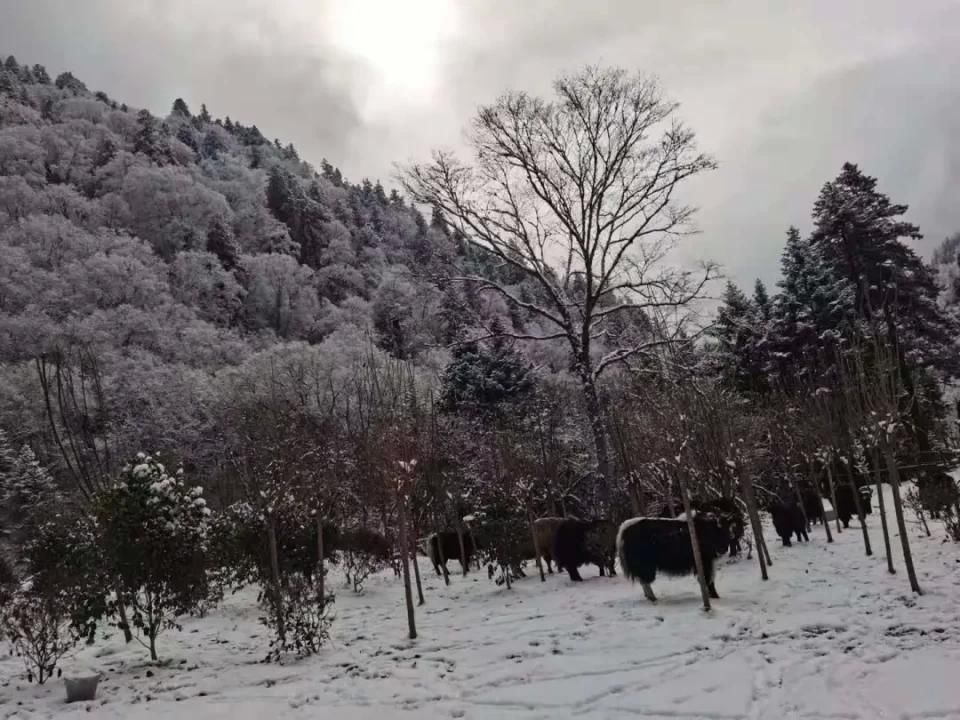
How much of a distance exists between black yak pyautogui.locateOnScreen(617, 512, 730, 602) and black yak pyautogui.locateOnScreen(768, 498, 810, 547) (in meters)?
6.06

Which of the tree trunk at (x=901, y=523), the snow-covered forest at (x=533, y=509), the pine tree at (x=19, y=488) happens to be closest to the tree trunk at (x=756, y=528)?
the snow-covered forest at (x=533, y=509)

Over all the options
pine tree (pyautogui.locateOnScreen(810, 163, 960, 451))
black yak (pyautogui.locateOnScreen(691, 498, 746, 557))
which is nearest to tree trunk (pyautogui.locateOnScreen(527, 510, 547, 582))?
black yak (pyautogui.locateOnScreen(691, 498, 746, 557))

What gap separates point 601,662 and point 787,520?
10114 mm

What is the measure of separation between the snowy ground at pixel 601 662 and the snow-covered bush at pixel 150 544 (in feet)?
2.75

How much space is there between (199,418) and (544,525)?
2846 cm

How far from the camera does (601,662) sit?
646 cm

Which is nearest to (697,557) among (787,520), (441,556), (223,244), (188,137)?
(787,520)

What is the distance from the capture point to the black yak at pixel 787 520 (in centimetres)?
1435

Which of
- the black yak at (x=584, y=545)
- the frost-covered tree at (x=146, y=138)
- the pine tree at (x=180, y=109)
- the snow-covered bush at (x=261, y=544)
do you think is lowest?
the black yak at (x=584, y=545)

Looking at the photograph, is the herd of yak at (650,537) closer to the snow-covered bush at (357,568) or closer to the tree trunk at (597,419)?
the snow-covered bush at (357,568)

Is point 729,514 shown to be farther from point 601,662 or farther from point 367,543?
point 367,543

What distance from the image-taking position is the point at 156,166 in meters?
68.3

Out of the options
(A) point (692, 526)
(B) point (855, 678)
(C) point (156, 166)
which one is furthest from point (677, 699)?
(C) point (156, 166)

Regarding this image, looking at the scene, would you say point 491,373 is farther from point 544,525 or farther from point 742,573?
point 742,573
